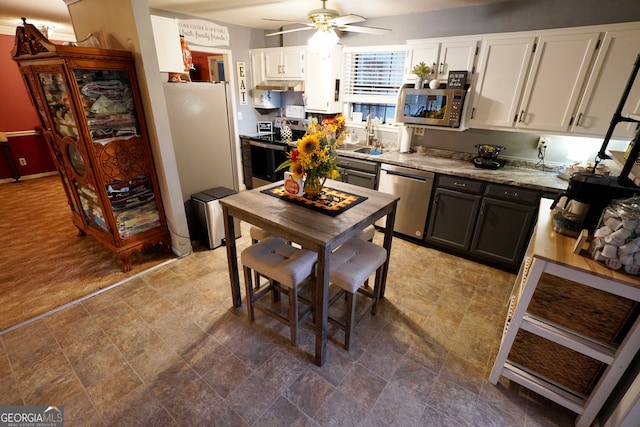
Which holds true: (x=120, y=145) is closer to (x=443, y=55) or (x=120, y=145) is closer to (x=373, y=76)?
(x=373, y=76)

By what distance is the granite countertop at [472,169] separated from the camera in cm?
250

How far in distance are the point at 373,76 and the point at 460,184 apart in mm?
1850

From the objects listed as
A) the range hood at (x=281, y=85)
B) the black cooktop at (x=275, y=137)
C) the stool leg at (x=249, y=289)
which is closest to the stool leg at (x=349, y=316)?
the stool leg at (x=249, y=289)

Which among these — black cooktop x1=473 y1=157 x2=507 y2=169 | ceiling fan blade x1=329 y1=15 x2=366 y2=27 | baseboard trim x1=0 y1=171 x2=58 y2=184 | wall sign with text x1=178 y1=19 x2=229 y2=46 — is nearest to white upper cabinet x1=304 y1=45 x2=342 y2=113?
wall sign with text x1=178 y1=19 x2=229 y2=46

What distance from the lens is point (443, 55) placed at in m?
2.89

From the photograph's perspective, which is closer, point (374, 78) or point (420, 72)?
point (420, 72)

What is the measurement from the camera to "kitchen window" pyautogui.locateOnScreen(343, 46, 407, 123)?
3504 mm

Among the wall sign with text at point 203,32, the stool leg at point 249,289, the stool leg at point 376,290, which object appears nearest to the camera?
the stool leg at point 249,289

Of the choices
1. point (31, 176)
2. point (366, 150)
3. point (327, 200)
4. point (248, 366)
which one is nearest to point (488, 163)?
point (366, 150)

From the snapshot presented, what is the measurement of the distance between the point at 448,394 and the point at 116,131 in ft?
10.2

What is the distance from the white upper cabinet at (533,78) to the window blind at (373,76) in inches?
40.0

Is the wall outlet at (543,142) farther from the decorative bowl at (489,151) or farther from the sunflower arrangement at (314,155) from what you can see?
the sunflower arrangement at (314,155)

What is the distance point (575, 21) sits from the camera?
2.49 metres

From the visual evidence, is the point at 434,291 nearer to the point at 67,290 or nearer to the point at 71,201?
the point at 67,290
